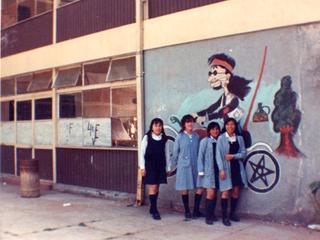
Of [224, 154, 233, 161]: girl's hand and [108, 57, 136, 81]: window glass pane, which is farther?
[108, 57, 136, 81]: window glass pane

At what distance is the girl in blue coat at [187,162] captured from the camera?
8.33 meters

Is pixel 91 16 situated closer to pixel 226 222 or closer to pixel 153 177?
pixel 153 177

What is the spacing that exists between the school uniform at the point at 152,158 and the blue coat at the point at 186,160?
0.30 m

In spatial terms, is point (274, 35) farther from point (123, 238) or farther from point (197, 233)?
point (123, 238)

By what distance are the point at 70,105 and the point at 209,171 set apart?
526 centimetres

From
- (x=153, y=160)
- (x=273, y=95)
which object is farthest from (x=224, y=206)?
(x=273, y=95)

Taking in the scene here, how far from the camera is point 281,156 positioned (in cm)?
777

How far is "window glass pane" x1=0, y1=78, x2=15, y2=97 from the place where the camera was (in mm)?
14598

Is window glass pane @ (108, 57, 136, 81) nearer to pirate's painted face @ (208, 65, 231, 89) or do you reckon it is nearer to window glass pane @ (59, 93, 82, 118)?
window glass pane @ (59, 93, 82, 118)

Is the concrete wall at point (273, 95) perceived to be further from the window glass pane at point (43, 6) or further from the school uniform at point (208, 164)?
the window glass pane at point (43, 6)

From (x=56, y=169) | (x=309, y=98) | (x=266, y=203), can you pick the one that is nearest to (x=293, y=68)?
(x=309, y=98)

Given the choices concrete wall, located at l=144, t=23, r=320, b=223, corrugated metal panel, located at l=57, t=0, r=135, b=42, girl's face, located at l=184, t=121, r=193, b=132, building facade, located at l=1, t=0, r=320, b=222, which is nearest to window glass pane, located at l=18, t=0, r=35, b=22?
building facade, located at l=1, t=0, r=320, b=222

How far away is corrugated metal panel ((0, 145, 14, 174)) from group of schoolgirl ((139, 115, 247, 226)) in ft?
24.2

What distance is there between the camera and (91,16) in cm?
1130
